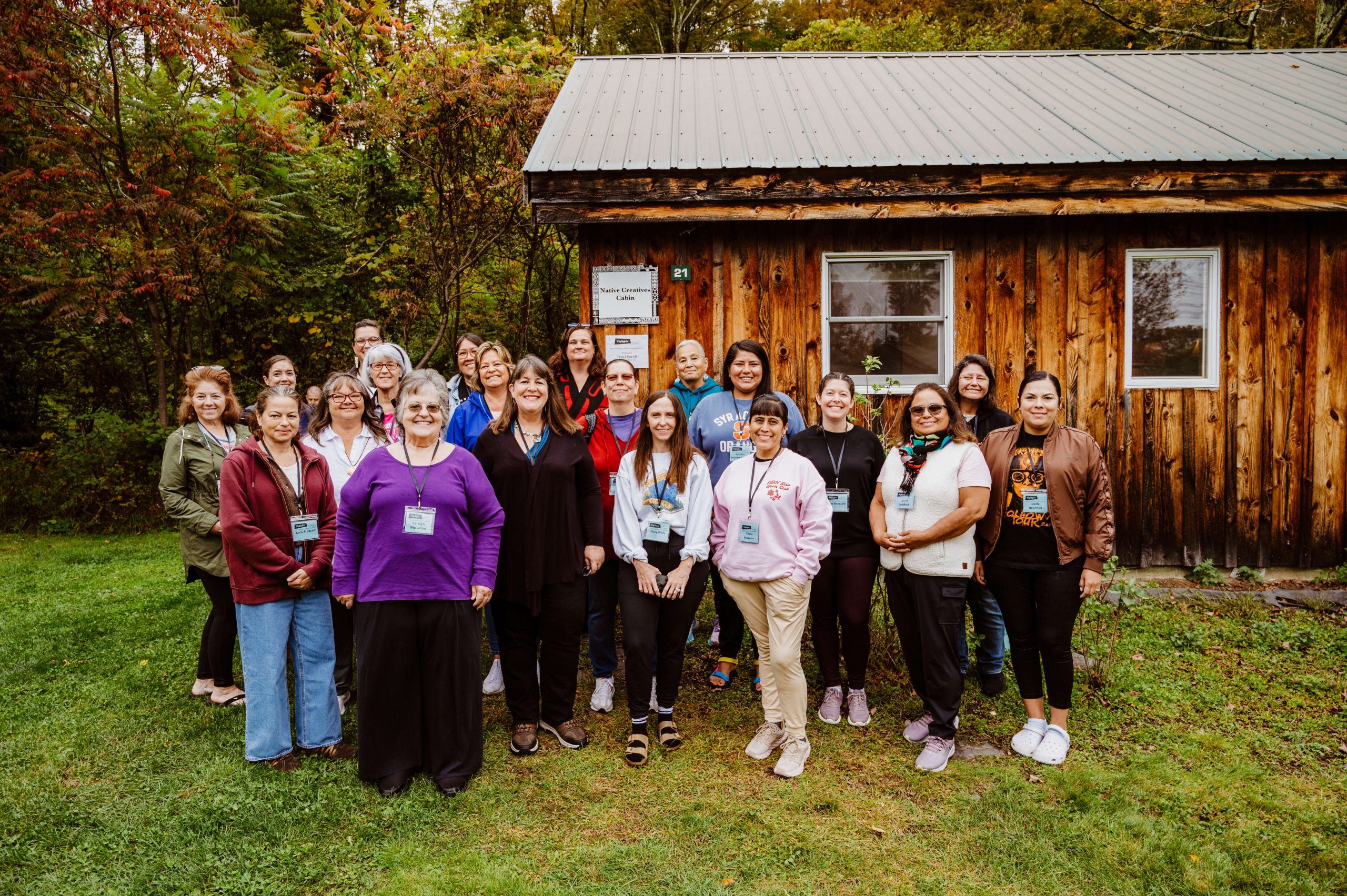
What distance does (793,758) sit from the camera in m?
3.69

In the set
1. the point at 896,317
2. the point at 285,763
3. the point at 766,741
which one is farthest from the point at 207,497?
the point at 896,317

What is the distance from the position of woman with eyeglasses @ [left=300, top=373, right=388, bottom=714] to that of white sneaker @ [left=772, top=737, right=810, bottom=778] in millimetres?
2421

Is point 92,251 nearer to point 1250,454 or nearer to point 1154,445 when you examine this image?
point 1154,445

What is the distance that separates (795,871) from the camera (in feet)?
9.72

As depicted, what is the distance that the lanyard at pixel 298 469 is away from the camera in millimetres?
3625

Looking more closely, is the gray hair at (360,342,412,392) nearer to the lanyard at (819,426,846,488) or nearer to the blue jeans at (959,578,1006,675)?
the lanyard at (819,426,846,488)

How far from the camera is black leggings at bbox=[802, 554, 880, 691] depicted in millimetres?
3996

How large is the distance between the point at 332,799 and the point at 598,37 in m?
18.8

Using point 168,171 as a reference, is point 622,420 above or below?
below

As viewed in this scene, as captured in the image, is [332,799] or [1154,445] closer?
[332,799]

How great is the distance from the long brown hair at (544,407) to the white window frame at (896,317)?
3.17m

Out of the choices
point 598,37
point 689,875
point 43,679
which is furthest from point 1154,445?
point 598,37

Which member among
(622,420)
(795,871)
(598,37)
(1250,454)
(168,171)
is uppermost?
(598,37)

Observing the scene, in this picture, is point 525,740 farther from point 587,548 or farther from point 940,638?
point 940,638
